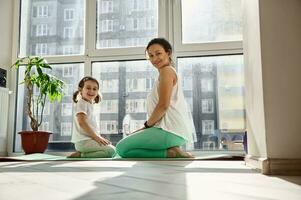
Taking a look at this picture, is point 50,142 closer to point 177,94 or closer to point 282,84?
point 177,94

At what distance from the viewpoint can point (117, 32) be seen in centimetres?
363

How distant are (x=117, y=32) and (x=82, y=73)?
0.54m

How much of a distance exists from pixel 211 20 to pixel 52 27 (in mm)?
1621

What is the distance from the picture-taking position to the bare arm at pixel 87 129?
8.71ft

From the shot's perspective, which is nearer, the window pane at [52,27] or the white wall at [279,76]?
the white wall at [279,76]

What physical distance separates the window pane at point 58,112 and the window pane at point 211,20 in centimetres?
113

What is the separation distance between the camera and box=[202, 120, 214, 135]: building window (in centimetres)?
331

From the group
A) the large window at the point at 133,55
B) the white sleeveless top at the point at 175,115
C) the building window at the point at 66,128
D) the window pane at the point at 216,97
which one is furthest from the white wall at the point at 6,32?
the white sleeveless top at the point at 175,115

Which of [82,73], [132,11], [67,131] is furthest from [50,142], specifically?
[132,11]

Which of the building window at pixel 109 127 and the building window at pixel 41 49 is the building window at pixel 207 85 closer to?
the building window at pixel 109 127

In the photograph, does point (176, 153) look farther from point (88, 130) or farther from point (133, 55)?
point (133, 55)

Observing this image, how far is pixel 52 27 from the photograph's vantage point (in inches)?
149

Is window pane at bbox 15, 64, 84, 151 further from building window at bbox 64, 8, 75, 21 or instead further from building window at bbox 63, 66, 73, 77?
building window at bbox 64, 8, 75, 21

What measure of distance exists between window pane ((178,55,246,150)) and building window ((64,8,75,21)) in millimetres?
1228
